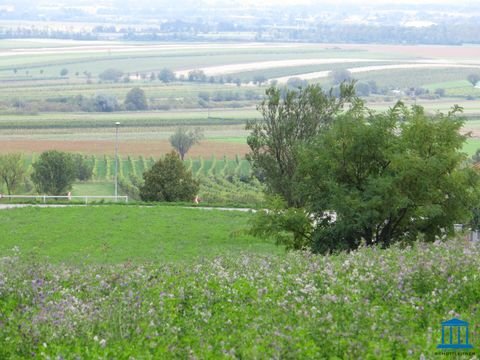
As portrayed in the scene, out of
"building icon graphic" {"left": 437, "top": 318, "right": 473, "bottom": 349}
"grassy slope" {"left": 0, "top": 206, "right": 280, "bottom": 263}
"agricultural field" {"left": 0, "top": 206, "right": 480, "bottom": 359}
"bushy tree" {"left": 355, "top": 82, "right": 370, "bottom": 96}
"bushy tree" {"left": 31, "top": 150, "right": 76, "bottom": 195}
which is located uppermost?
"building icon graphic" {"left": 437, "top": 318, "right": 473, "bottom": 349}

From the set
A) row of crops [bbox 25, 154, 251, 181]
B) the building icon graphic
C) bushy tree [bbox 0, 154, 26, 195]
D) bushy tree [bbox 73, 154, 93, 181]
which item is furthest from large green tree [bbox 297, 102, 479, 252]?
row of crops [bbox 25, 154, 251, 181]

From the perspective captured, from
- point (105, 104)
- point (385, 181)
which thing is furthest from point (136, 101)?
point (385, 181)

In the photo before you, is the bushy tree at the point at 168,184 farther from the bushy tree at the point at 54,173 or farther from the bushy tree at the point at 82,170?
the bushy tree at the point at 82,170

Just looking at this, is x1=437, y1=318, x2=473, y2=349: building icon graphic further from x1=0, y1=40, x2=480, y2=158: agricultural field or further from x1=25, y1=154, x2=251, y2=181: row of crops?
x1=0, y1=40, x2=480, y2=158: agricultural field

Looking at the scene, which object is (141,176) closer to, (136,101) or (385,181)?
(385,181)

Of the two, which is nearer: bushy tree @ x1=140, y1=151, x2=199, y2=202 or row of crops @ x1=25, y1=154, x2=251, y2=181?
bushy tree @ x1=140, y1=151, x2=199, y2=202

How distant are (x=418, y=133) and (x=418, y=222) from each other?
6.86 ft

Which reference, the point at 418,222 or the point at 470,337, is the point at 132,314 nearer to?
the point at 470,337

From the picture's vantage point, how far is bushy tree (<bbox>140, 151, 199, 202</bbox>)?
44.2m

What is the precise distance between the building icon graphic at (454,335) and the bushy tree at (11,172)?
210 ft

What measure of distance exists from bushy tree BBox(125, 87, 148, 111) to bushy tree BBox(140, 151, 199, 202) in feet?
343

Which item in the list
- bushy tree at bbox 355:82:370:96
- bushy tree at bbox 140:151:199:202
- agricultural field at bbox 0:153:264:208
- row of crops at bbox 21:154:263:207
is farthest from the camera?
bushy tree at bbox 355:82:370:96

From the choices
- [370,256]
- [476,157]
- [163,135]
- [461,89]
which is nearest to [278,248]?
[370,256]

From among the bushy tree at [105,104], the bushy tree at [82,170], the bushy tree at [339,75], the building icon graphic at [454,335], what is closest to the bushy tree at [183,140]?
the bushy tree at [82,170]
